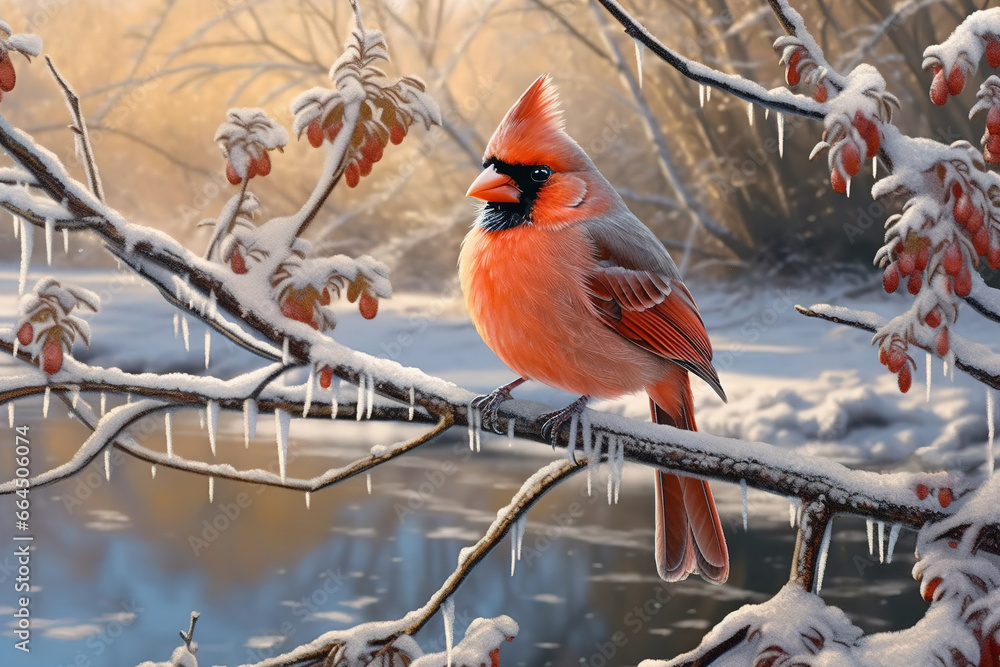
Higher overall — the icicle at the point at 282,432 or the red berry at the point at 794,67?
the red berry at the point at 794,67

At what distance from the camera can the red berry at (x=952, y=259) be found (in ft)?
4.65

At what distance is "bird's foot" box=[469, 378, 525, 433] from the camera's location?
152cm

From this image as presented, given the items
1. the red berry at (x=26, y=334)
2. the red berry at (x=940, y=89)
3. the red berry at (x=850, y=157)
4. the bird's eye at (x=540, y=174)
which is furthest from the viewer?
the bird's eye at (x=540, y=174)

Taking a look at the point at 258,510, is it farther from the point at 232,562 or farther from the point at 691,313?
the point at 691,313

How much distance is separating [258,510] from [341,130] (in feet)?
8.85

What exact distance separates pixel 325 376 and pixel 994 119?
1193 mm

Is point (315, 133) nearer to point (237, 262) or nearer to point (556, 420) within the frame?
point (237, 262)

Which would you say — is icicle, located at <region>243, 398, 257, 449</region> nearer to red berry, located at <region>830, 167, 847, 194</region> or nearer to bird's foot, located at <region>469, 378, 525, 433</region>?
bird's foot, located at <region>469, 378, 525, 433</region>

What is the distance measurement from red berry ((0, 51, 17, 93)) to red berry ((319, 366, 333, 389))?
0.73m

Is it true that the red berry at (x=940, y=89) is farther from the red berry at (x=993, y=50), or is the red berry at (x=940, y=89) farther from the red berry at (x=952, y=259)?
the red berry at (x=952, y=259)

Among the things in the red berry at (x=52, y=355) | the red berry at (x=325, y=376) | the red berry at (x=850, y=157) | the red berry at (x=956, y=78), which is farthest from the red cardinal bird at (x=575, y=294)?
the red berry at (x=52, y=355)

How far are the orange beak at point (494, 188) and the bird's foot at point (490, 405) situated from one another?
13.4 inches

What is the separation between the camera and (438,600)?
1506mm

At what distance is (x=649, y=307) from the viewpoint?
1717 mm
